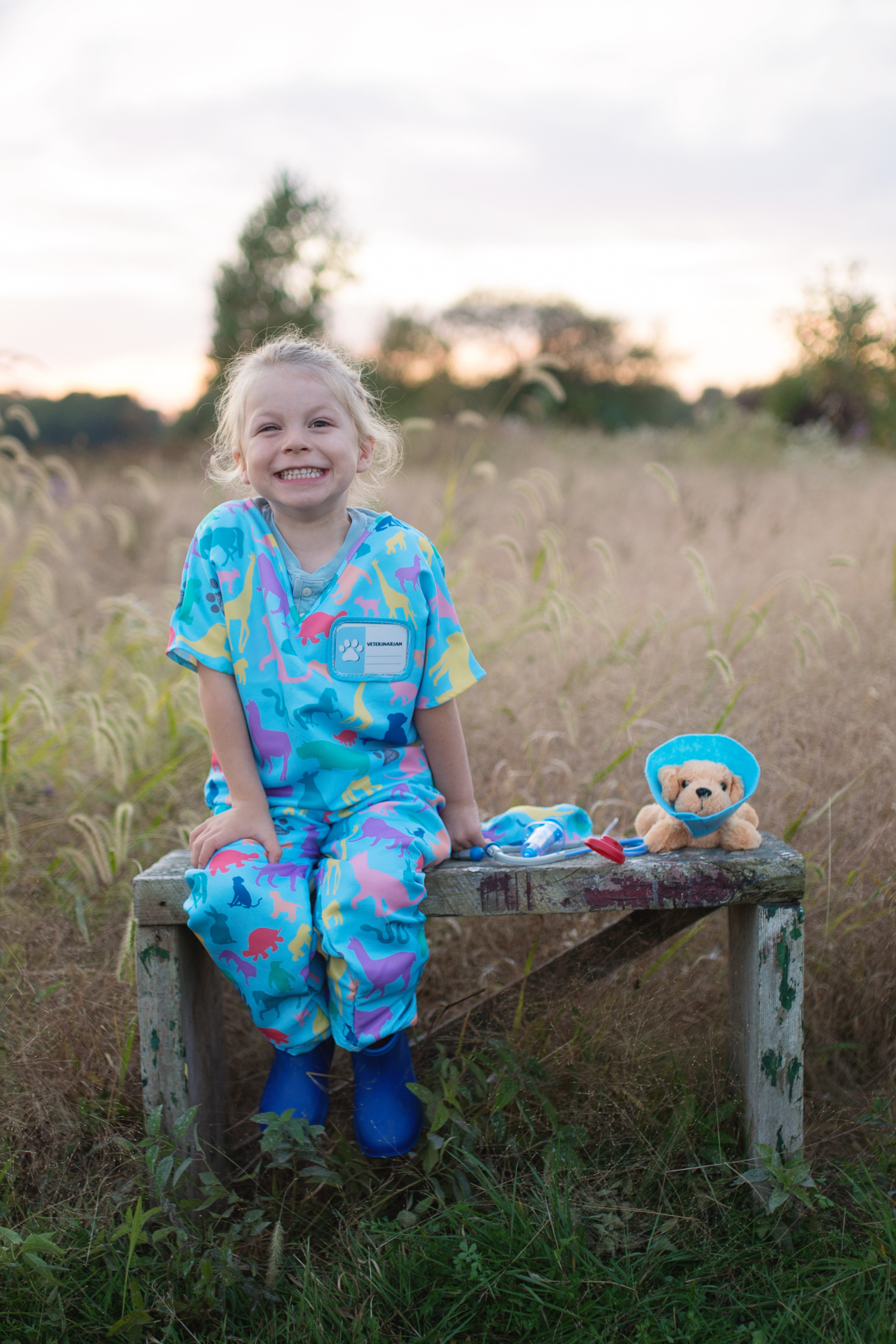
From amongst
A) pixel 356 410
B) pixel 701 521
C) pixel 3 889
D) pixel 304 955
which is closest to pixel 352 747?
pixel 304 955

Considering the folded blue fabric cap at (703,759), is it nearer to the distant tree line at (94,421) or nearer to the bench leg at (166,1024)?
the bench leg at (166,1024)

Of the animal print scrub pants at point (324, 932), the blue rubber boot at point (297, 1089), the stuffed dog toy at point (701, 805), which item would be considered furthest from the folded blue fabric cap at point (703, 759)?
the blue rubber boot at point (297, 1089)

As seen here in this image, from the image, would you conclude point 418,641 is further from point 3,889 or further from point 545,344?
point 545,344

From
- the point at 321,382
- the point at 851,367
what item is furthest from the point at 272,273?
the point at 321,382

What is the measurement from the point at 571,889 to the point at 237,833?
59 centimetres

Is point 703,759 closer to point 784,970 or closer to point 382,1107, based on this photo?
point 784,970

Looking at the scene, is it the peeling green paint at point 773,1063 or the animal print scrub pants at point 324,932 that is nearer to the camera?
the animal print scrub pants at point 324,932

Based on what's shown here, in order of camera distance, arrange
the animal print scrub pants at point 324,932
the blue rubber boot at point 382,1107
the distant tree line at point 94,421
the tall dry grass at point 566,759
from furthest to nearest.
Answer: the distant tree line at point 94,421
the tall dry grass at point 566,759
the blue rubber boot at point 382,1107
the animal print scrub pants at point 324,932

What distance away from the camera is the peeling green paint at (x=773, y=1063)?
1.67 m

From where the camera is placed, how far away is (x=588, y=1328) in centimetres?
140

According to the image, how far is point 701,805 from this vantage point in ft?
5.67

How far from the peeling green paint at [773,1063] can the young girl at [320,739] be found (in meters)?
0.62

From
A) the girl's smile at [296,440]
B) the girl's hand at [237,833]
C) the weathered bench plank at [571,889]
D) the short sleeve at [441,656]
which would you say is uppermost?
the girl's smile at [296,440]

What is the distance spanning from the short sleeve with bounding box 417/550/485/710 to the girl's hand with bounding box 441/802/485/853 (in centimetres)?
20
